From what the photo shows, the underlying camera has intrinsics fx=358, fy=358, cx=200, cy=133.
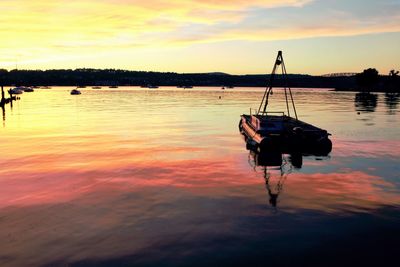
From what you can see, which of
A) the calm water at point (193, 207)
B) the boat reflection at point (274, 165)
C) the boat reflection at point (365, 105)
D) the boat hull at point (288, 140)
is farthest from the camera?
the boat reflection at point (365, 105)

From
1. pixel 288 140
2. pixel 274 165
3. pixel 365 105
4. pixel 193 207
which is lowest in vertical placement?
pixel 193 207

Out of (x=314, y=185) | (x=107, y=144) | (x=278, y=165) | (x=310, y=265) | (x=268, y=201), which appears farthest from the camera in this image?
(x=107, y=144)

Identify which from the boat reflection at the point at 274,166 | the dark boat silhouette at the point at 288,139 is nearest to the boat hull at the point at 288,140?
the dark boat silhouette at the point at 288,139

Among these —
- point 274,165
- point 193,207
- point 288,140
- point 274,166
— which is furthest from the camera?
point 288,140

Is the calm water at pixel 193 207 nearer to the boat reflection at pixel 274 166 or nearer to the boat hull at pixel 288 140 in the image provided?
the boat reflection at pixel 274 166

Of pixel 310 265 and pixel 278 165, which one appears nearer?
pixel 310 265

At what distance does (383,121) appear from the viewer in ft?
241

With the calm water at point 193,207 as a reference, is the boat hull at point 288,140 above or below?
above

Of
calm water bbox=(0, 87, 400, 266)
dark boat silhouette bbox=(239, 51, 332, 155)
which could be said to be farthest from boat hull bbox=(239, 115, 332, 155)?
calm water bbox=(0, 87, 400, 266)

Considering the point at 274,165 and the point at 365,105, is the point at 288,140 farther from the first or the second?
the point at 365,105

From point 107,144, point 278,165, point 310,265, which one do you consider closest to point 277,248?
point 310,265

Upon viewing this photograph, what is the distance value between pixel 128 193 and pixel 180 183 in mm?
4626

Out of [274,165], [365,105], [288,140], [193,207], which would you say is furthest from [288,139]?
[365,105]

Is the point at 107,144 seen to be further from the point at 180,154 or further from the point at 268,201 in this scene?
the point at 268,201
